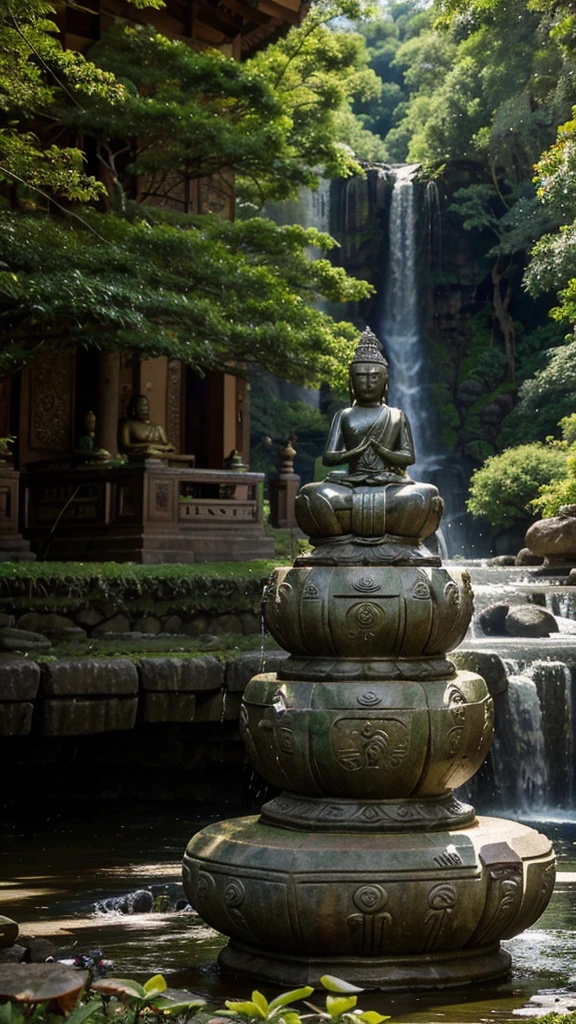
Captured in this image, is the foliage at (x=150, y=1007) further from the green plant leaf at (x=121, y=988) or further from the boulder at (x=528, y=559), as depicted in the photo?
the boulder at (x=528, y=559)

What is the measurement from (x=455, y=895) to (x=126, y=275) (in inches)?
391

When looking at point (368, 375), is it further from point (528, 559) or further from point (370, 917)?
point (528, 559)

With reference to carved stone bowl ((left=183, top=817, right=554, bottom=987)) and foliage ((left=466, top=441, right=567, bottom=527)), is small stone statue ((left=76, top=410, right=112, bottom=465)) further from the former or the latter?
carved stone bowl ((left=183, top=817, right=554, bottom=987))

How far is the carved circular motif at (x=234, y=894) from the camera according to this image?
5.68 meters

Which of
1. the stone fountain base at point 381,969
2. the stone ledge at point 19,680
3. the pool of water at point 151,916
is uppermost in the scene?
the stone ledge at point 19,680

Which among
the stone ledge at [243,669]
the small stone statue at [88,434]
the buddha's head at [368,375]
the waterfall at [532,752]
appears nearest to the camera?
the buddha's head at [368,375]

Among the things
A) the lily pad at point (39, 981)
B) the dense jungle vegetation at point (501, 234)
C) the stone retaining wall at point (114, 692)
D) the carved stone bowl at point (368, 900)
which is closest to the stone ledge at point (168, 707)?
the stone retaining wall at point (114, 692)

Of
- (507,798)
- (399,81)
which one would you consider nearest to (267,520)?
(507,798)

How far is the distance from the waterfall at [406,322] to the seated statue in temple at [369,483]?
2848 centimetres

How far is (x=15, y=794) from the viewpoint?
12742mm

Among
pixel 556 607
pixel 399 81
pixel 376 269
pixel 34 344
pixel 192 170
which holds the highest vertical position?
pixel 399 81

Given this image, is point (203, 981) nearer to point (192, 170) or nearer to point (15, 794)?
point (15, 794)

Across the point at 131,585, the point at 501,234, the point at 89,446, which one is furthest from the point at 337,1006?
the point at 501,234

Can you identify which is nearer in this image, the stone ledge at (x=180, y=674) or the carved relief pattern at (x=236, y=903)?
the carved relief pattern at (x=236, y=903)
